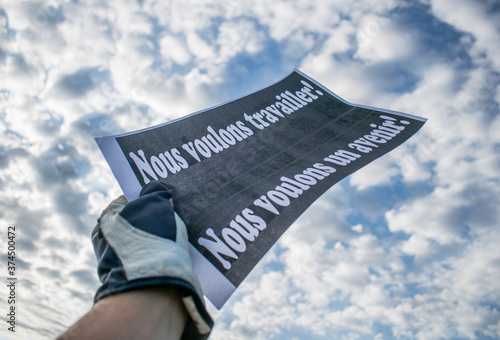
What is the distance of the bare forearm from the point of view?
739mm

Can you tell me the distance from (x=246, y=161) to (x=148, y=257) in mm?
1314

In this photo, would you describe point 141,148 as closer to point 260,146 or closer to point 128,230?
point 260,146

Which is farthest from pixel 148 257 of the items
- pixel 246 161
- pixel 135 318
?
pixel 246 161

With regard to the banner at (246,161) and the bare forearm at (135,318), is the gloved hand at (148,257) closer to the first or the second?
the bare forearm at (135,318)

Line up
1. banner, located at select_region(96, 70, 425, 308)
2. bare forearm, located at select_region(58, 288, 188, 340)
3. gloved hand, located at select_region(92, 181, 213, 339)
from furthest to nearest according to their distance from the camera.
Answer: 1. banner, located at select_region(96, 70, 425, 308)
2. gloved hand, located at select_region(92, 181, 213, 339)
3. bare forearm, located at select_region(58, 288, 188, 340)

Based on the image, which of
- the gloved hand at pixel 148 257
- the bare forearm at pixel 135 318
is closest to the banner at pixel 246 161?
the gloved hand at pixel 148 257

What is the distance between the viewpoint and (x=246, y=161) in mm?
2182

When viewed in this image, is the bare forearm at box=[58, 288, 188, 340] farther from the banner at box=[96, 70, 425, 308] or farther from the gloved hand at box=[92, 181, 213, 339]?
the banner at box=[96, 70, 425, 308]

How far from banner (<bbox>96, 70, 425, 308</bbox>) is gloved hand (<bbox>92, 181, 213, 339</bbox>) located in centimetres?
37

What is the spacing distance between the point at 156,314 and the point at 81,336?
0.20 meters

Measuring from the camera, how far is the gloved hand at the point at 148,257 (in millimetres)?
886

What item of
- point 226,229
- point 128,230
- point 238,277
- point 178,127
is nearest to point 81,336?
point 128,230

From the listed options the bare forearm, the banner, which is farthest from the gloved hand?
the banner

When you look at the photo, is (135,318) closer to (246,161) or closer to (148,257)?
(148,257)
